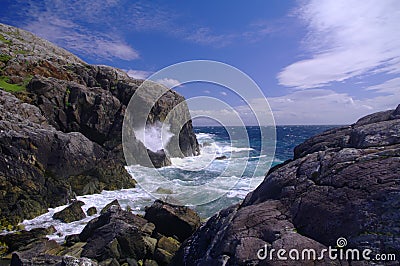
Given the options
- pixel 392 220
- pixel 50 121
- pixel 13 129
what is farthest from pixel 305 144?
pixel 50 121

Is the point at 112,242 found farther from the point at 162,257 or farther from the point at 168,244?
the point at 168,244

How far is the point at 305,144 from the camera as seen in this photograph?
10812 millimetres

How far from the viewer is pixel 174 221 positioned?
14.1 m

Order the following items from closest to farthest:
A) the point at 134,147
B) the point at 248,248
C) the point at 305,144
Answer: the point at 248,248
the point at 305,144
the point at 134,147

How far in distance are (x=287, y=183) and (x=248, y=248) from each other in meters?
2.29

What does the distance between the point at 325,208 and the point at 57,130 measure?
29.1 metres

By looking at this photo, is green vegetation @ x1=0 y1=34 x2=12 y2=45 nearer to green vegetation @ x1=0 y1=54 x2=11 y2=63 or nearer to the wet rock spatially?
green vegetation @ x1=0 y1=54 x2=11 y2=63

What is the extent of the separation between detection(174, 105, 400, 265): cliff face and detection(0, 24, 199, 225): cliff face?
1549 cm

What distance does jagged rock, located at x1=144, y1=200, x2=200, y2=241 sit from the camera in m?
13.9

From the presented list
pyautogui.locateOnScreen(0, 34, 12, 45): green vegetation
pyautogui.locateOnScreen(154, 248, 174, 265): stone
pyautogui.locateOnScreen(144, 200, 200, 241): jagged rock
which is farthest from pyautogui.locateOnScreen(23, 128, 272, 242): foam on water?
pyautogui.locateOnScreen(0, 34, 12, 45): green vegetation

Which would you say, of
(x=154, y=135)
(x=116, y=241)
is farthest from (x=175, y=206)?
(x=154, y=135)

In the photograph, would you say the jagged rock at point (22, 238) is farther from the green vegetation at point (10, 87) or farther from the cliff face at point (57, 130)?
the green vegetation at point (10, 87)

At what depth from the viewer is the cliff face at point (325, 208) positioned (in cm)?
503

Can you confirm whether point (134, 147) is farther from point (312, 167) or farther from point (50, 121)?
point (312, 167)
